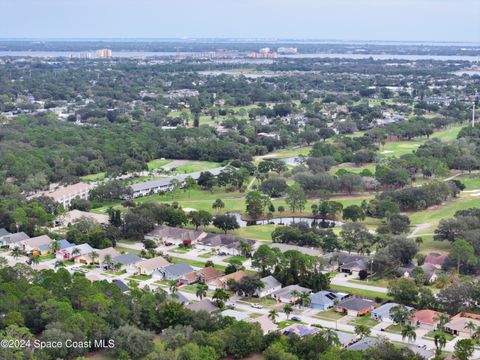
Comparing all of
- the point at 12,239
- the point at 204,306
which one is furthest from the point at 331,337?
the point at 12,239

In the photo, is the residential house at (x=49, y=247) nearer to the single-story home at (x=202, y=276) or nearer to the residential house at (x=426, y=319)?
the single-story home at (x=202, y=276)

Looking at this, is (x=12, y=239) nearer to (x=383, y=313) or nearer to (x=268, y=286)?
(x=268, y=286)

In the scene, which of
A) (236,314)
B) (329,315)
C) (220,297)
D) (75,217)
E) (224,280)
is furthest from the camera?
(75,217)

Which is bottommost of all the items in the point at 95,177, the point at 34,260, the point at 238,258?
the point at 95,177

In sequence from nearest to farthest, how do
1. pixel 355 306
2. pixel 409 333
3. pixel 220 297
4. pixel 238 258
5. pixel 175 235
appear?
pixel 409 333, pixel 220 297, pixel 355 306, pixel 238 258, pixel 175 235

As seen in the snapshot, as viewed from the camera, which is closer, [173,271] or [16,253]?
[173,271]

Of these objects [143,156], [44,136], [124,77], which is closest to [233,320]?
[143,156]

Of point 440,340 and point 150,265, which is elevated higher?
point 440,340
